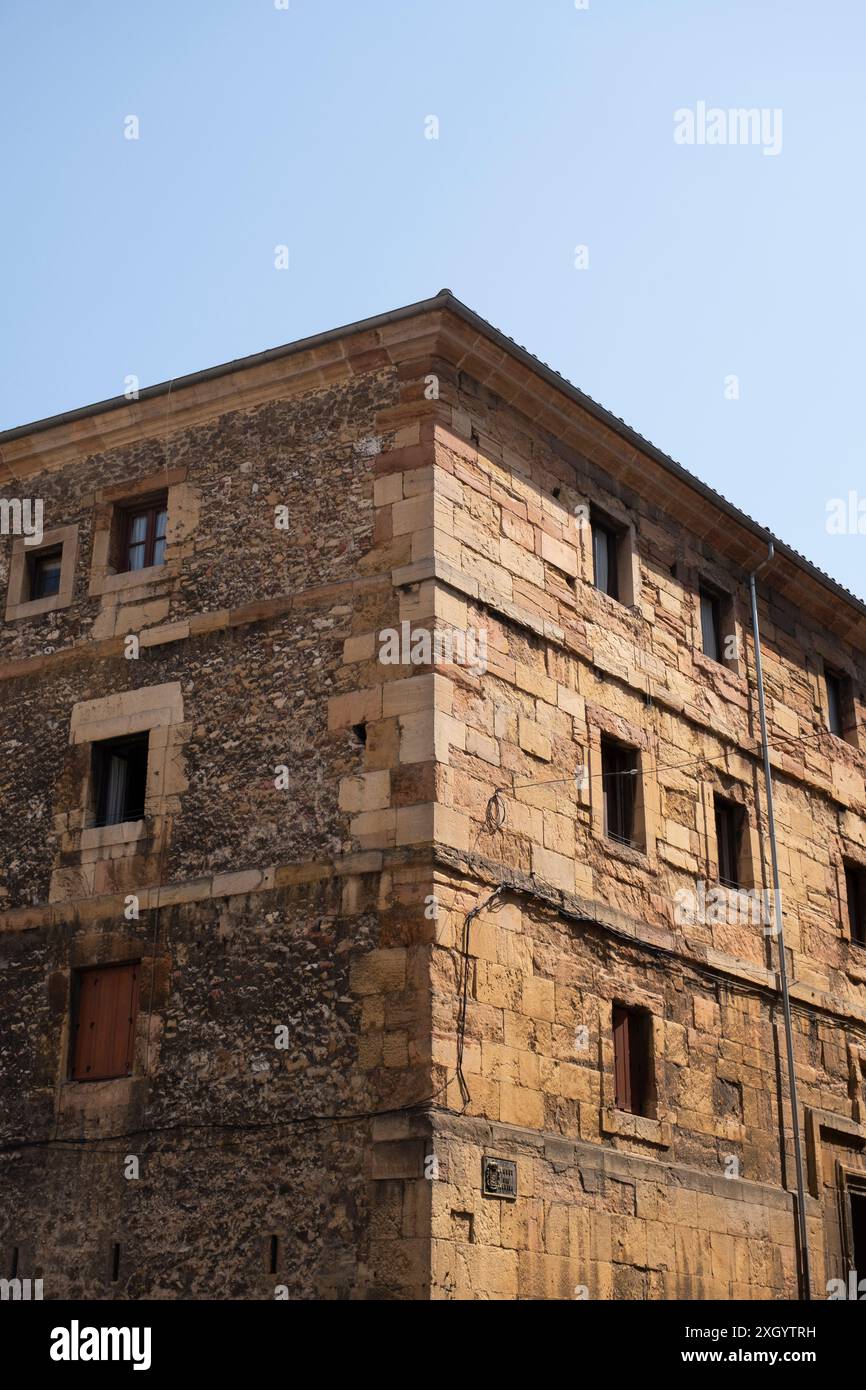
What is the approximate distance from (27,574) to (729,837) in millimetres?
7315

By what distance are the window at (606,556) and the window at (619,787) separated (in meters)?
1.57

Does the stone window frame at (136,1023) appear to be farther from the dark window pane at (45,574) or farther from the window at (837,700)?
the window at (837,700)

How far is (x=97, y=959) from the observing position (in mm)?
14688

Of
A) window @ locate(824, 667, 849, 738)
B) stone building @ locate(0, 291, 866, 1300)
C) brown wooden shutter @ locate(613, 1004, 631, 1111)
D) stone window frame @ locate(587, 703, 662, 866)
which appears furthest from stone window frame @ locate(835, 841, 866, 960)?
brown wooden shutter @ locate(613, 1004, 631, 1111)

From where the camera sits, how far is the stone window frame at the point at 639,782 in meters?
15.6

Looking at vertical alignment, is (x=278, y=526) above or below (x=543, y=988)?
above

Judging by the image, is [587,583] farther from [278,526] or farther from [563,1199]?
[563,1199]

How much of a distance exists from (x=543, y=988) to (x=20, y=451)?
290 inches

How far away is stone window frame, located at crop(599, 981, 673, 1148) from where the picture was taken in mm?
14672

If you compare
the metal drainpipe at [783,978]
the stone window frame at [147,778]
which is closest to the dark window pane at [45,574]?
the stone window frame at [147,778]

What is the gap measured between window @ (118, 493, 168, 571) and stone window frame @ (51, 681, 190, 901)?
140cm
